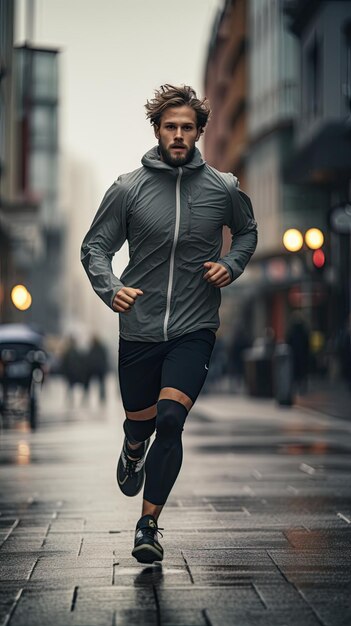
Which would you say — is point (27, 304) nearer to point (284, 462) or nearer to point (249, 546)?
point (284, 462)

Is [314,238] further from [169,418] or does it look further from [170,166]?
[169,418]

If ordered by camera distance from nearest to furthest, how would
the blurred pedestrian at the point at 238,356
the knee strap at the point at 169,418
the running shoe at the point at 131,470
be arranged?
the knee strap at the point at 169,418, the running shoe at the point at 131,470, the blurred pedestrian at the point at 238,356

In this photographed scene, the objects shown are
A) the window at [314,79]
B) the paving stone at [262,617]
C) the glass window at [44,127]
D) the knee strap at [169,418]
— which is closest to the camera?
the paving stone at [262,617]

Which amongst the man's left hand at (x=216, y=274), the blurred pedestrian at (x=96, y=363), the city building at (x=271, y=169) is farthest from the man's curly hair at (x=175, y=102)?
the city building at (x=271, y=169)

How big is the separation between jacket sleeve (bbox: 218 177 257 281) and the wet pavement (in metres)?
1.28

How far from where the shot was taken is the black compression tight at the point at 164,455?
6.18m

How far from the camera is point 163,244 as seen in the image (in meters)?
6.41

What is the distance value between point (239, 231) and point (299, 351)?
23.9 m

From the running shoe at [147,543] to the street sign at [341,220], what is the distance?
1610 cm

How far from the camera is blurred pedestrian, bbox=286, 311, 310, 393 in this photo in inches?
1179

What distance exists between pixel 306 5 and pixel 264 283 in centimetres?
1385

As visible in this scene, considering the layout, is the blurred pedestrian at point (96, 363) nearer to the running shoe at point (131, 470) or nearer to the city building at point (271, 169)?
the city building at point (271, 169)

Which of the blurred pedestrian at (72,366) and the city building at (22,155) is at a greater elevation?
the city building at (22,155)

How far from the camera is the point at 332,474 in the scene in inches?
423
